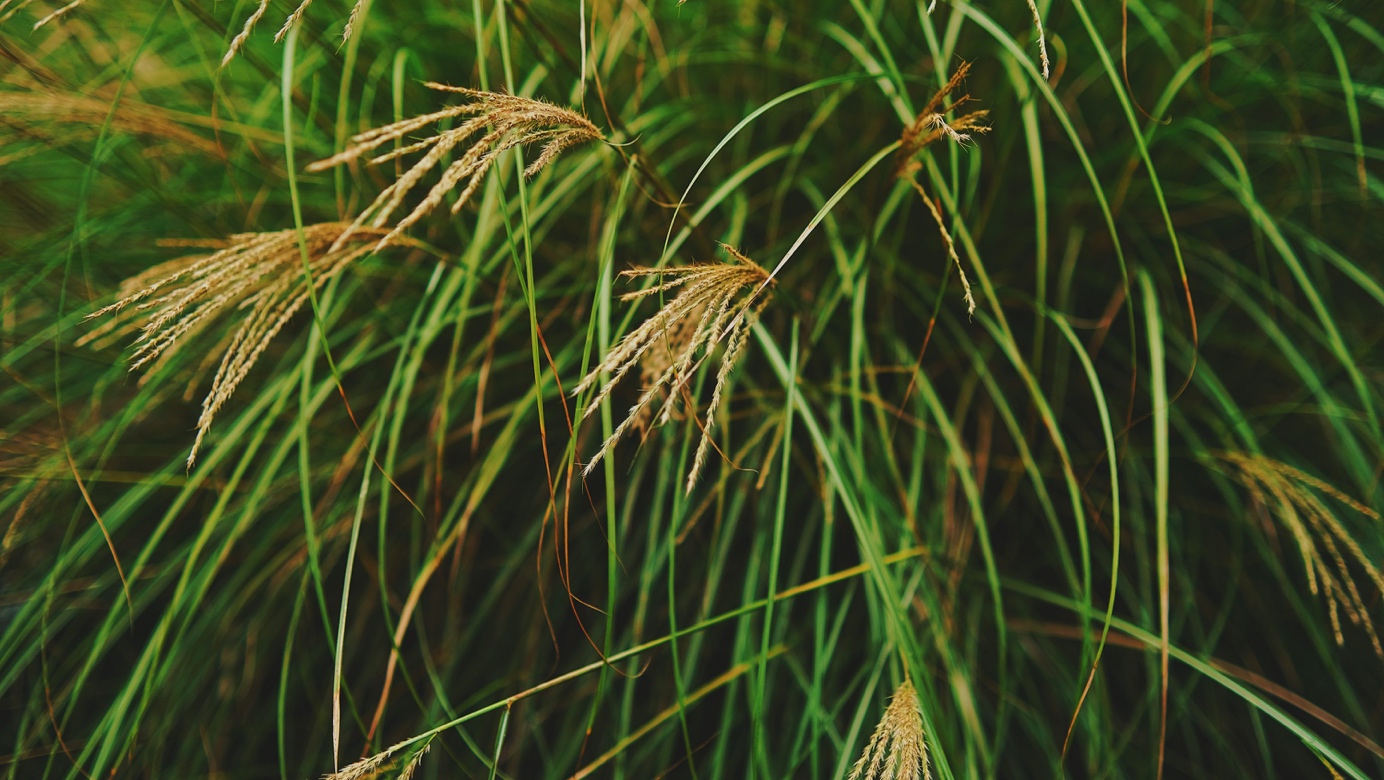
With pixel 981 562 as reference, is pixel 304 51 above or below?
above

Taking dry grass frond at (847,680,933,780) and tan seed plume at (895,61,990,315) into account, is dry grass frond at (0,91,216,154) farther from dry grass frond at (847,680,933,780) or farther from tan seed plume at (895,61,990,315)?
dry grass frond at (847,680,933,780)

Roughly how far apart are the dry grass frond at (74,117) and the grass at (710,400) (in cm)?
2

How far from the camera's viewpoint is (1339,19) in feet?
3.27

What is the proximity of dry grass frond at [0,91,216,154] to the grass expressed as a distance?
0.06 ft

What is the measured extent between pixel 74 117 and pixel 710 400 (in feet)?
2.54

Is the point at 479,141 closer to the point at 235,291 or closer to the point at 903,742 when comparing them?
the point at 235,291

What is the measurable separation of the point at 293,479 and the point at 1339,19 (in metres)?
1.56

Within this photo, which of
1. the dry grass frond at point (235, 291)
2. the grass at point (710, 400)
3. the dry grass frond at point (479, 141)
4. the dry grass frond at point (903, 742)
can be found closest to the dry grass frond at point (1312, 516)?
the grass at point (710, 400)

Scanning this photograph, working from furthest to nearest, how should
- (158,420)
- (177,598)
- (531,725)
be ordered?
1. (158,420)
2. (531,725)
3. (177,598)

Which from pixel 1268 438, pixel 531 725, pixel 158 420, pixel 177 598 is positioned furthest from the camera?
pixel 158 420

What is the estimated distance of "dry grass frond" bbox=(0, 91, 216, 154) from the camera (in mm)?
754

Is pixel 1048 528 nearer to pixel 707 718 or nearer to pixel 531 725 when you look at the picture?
pixel 707 718

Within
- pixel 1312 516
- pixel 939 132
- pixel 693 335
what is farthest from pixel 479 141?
pixel 1312 516

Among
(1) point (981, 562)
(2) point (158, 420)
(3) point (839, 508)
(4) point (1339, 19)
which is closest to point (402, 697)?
(2) point (158, 420)
